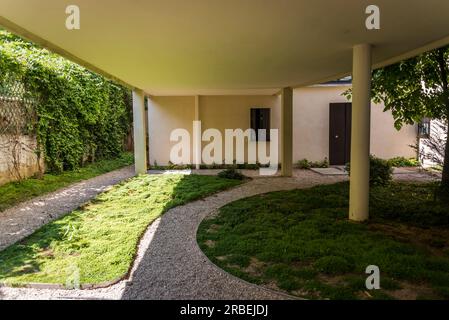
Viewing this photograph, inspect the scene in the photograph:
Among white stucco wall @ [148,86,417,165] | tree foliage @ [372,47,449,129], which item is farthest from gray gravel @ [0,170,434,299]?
white stucco wall @ [148,86,417,165]

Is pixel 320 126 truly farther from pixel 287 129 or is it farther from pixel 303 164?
pixel 287 129

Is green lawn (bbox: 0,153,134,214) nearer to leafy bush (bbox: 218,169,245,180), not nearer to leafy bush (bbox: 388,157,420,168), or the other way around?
leafy bush (bbox: 218,169,245,180)

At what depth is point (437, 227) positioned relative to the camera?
4492mm

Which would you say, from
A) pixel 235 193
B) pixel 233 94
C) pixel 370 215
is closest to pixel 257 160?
pixel 233 94

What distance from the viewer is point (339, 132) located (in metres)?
11.0

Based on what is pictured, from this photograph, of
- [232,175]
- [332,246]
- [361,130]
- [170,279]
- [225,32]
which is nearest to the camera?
[170,279]

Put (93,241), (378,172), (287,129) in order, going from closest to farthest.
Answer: (93,241) → (378,172) → (287,129)

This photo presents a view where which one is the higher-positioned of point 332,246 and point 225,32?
point 225,32

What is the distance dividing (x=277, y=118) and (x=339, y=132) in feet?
7.08

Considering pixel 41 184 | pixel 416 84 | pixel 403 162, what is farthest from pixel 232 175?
pixel 403 162

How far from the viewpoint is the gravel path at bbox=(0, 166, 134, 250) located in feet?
14.3

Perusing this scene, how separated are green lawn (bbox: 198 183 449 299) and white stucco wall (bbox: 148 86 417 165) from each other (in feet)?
17.1

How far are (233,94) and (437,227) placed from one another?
747 centimetres
